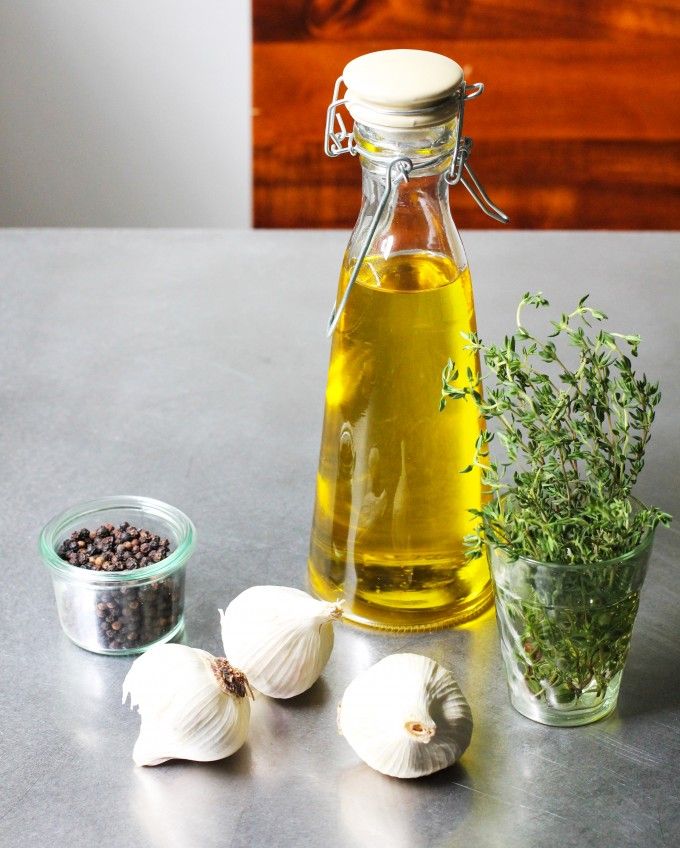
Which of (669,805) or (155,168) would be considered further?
(155,168)

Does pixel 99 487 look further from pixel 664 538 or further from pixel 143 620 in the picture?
pixel 664 538

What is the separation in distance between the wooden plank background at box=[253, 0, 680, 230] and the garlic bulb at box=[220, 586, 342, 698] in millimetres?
1516

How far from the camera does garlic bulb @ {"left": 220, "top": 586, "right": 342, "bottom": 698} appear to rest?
2.11 feet

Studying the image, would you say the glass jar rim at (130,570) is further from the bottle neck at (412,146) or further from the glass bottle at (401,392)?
the bottle neck at (412,146)

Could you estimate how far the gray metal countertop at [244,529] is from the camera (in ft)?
1.94

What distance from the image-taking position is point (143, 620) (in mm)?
690

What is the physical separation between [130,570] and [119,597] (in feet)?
0.06

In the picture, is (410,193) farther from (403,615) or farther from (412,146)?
(403,615)

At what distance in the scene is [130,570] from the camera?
67 cm

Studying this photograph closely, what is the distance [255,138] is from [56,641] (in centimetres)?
154

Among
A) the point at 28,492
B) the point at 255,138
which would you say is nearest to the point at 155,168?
the point at 255,138

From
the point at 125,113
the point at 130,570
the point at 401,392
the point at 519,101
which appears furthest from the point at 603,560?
the point at 125,113

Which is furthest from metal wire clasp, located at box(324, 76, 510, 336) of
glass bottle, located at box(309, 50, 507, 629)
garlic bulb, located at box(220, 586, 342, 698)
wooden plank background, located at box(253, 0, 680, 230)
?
wooden plank background, located at box(253, 0, 680, 230)

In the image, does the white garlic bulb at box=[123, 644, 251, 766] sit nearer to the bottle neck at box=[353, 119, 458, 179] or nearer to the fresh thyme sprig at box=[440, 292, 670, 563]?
the fresh thyme sprig at box=[440, 292, 670, 563]
